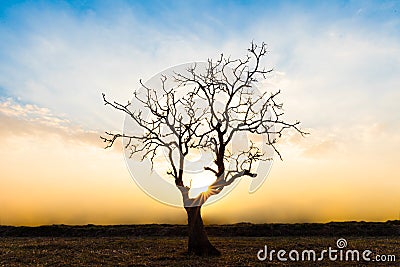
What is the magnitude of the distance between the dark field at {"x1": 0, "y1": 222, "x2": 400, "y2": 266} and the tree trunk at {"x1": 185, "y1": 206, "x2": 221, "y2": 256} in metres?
0.87

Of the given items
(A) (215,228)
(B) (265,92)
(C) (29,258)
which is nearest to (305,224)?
(A) (215,228)

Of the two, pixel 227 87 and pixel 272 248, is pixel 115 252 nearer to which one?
pixel 272 248

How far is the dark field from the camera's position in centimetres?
2430

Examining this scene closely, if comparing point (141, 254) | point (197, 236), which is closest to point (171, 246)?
point (141, 254)

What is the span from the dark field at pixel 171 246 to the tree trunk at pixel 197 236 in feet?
2.86

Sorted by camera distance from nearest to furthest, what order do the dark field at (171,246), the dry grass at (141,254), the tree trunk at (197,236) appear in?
1. the dry grass at (141,254)
2. the dark field at (171,246)
3. the tree trunk at (197,236)

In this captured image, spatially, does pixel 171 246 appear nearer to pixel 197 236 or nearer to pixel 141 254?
pixel 141 254

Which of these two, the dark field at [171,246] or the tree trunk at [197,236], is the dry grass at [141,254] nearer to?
the dark field at [171,246]

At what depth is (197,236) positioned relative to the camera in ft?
87.7

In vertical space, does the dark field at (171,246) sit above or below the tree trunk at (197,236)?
below

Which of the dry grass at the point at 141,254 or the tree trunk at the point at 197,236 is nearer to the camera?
the dry grass at the point at 141,254

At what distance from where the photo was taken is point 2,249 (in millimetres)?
31422

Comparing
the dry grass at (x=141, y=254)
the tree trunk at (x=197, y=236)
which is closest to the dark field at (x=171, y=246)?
the dry grass at (x=141, y=254)

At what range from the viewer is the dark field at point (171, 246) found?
24297 mm
